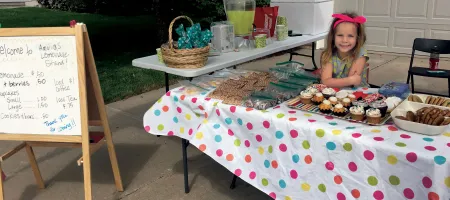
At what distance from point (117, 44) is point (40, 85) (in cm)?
768

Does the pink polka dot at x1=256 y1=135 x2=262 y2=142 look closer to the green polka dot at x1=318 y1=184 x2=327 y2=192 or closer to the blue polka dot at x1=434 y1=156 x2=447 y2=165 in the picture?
the green polka dot at x1=318 y1=184 x2=327 y2=192

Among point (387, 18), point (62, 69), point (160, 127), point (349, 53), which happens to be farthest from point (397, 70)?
point (62, 69)

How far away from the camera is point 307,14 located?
3.99 m

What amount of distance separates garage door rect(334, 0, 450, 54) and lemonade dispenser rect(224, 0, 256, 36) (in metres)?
5.14

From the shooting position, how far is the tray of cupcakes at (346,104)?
1873mm

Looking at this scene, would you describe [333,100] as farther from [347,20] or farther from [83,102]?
[83,102]

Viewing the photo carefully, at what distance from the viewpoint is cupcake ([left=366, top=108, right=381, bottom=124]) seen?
182 cm

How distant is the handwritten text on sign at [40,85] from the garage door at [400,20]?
6790mm

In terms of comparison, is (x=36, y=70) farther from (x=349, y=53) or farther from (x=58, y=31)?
(x=349, y=53)

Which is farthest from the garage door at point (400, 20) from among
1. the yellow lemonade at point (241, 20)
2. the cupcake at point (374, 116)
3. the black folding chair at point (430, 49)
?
the cupcake at point (374, 116)

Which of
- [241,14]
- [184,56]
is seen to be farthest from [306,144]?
[241,14]

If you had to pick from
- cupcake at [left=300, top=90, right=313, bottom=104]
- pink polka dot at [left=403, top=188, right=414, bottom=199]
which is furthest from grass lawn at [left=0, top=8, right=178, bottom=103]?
pink polka dot at [left=403, top=188, right=414, bottom=199]

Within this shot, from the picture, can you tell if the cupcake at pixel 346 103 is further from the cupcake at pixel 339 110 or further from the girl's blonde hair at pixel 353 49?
the girl's blonde hair at pixel 353 49

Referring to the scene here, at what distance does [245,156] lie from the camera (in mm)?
2195
